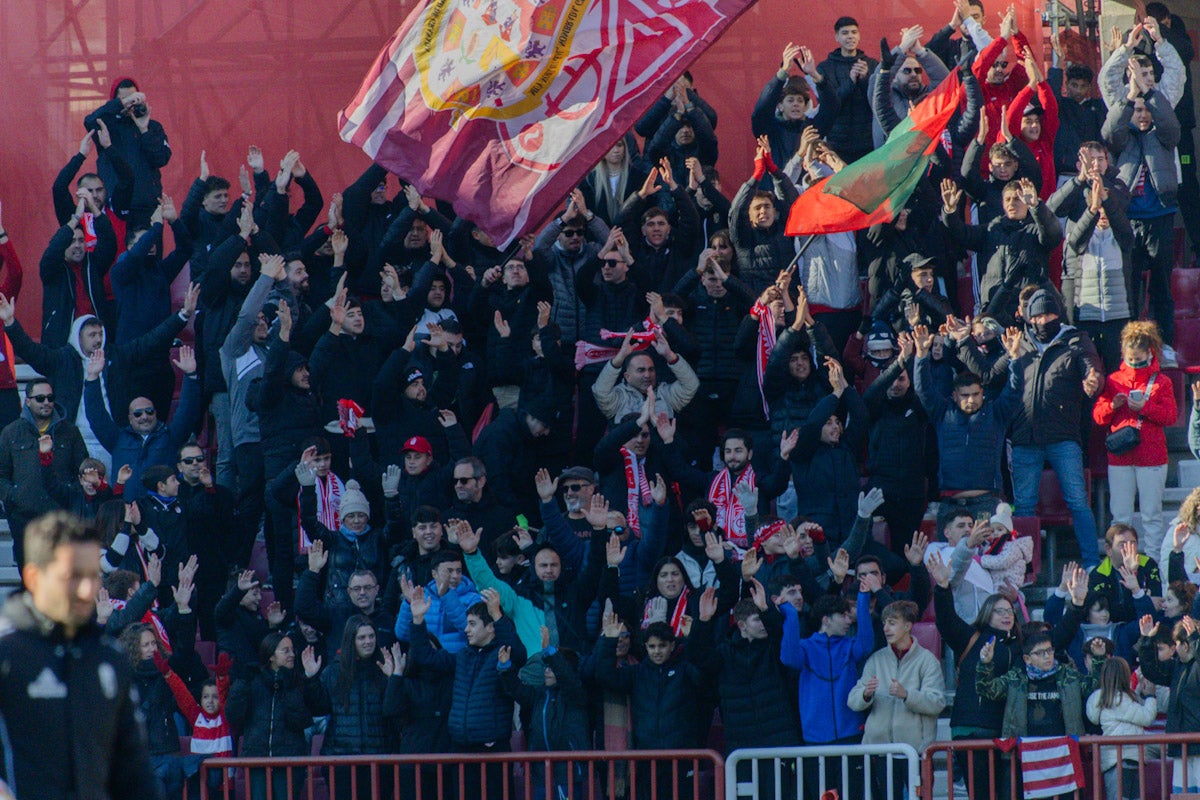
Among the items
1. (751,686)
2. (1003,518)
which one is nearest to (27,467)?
(751,686)

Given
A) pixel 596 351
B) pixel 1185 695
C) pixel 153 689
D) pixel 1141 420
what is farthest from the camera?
pixel 596 351

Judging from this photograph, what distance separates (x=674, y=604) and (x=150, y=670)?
2.96 m

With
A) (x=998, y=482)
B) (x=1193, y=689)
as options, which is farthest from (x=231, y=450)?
(x=1193, y=689)

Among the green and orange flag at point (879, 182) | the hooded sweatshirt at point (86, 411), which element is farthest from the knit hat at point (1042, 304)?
the hooded sweatshirt at point (86, 411)

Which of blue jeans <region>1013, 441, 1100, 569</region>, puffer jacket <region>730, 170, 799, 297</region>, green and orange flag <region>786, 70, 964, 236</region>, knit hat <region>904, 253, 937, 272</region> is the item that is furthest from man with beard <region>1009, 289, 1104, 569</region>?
puffer jacket <region>730, 170, 799, 297</region>

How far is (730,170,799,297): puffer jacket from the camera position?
45.9 feet

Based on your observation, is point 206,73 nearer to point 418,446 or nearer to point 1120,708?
point 418,446

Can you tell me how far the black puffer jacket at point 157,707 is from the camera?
11406 millimetres

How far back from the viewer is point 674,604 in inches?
450

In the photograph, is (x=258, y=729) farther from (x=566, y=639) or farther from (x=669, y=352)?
(x=669, y=352)

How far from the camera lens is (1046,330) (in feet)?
43.2

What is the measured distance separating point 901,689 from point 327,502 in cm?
390

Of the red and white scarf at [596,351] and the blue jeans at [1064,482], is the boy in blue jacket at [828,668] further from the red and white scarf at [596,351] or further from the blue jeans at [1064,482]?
the red and white scarf at [596,351]

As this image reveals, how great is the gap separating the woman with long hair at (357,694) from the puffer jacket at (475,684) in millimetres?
222
